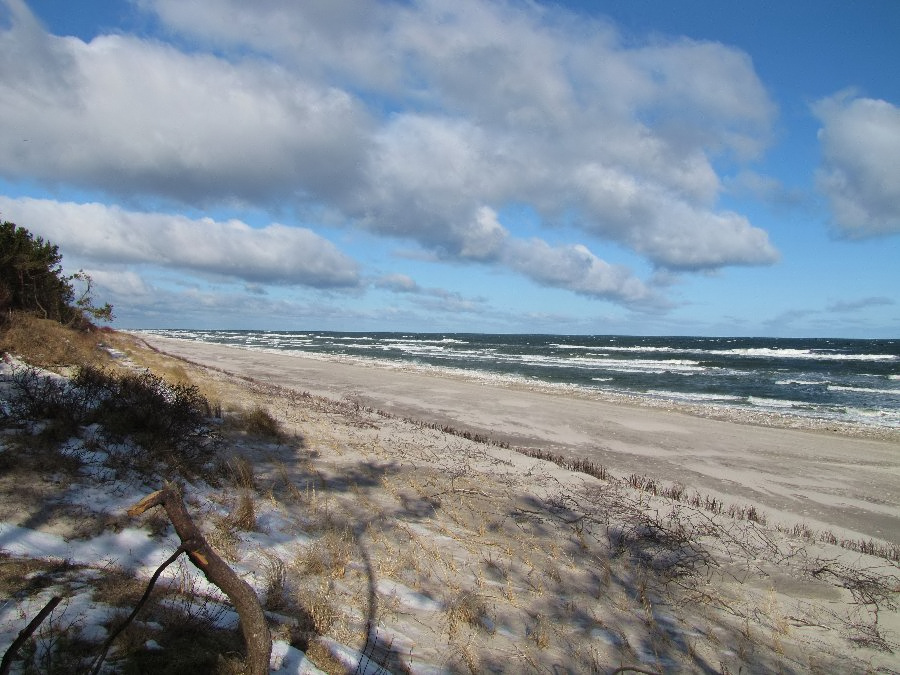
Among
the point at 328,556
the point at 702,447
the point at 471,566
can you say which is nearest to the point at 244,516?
the point at 328,556

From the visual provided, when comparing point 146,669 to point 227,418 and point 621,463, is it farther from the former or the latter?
point 621,463

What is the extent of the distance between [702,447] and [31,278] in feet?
70.3

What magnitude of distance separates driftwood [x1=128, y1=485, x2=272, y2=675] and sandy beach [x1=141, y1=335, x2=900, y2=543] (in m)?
10.2

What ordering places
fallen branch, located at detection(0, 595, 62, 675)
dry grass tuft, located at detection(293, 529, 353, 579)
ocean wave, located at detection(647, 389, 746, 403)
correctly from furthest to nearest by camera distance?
ocean wave, located at detection(647, 389, 746, 403), dry grass tuft, located at detection(293, 529, 353, 579), fallen branch, located at detection(0, 595, 62, 675)

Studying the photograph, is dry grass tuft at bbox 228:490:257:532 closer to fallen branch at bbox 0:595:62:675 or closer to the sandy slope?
the sandy slope

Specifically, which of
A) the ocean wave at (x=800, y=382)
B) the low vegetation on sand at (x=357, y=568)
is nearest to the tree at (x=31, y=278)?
the low vegetation on sand at (x=357, y=568)

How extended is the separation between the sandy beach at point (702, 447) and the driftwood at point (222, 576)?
10190mm

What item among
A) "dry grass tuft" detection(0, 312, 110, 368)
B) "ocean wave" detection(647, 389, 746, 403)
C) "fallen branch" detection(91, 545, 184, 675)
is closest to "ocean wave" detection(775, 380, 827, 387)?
"ocean wave" detection(647, 389, 746, 403)

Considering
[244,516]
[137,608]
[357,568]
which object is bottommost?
[357,568]

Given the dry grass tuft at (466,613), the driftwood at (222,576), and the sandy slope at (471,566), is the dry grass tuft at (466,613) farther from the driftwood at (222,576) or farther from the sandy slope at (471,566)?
the driftwood at (222,576)

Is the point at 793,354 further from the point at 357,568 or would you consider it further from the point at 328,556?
the point at 328,556

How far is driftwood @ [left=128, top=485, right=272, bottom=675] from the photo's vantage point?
6.61 ft

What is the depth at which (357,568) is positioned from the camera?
177 inches

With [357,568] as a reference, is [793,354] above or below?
above
